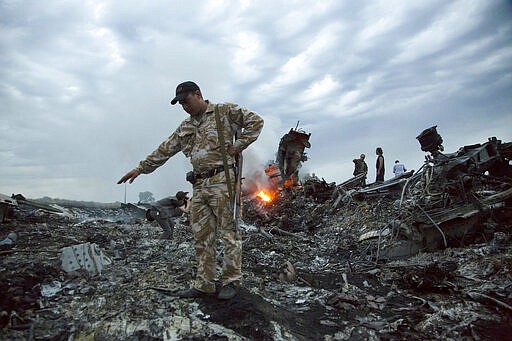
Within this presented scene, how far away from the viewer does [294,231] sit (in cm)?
1019

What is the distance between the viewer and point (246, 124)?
132 inches

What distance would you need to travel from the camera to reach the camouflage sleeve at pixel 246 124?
10.8ft

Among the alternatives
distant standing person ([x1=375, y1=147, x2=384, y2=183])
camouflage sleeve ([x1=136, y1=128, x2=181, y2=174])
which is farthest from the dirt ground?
distant standing person ([x1=375, y1=147, x2=384, y2=183])

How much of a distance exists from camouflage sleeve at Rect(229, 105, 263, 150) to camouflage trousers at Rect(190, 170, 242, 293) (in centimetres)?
33

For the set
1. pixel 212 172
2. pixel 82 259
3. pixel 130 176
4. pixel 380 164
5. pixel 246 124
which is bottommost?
pixel 82 259

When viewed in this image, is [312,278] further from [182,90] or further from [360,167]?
[360,167]

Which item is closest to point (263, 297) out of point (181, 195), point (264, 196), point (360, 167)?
point (181, 195)

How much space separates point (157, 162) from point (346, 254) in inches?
193

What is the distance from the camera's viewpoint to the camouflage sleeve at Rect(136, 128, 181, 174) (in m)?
3.58

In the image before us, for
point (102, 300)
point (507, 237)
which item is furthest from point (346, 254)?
point (102, 300)

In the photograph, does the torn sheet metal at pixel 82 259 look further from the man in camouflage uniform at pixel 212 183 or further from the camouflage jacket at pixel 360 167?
the camouflage jacket at pixel 360 167

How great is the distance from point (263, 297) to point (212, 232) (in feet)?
3.37

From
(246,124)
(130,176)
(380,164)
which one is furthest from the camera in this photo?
(380,164)

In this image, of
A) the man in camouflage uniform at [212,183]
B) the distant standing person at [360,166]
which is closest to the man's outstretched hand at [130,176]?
the man in camouflage uniform at [212,183]
